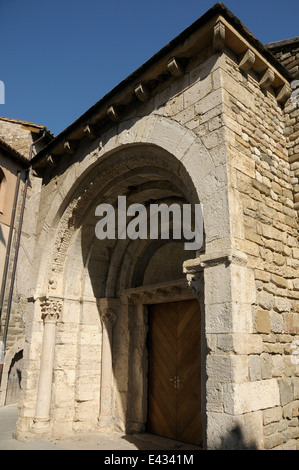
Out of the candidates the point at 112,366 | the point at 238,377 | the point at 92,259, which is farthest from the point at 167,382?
the point at 238,377

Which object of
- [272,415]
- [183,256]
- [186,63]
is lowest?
[272,415]

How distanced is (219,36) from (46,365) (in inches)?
191

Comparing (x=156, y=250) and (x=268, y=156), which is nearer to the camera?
(x=268, y=156)

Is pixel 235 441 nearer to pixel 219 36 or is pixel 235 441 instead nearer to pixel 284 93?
pixel 219 36

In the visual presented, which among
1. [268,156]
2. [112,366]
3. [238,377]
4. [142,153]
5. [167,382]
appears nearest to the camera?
[238,377]

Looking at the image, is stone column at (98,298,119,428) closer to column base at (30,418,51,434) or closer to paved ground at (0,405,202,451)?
paved ground at (0,405,202,451)

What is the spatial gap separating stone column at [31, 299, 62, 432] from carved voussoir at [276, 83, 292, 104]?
14.1ft


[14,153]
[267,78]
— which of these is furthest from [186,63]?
[14,153]

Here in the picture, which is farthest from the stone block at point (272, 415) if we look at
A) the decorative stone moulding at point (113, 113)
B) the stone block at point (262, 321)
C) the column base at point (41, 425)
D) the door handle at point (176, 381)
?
the decorative stone moulding at point (113, 113)

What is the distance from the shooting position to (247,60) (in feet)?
12.6

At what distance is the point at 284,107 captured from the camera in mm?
4598

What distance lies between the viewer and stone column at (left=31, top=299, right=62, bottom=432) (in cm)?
512
